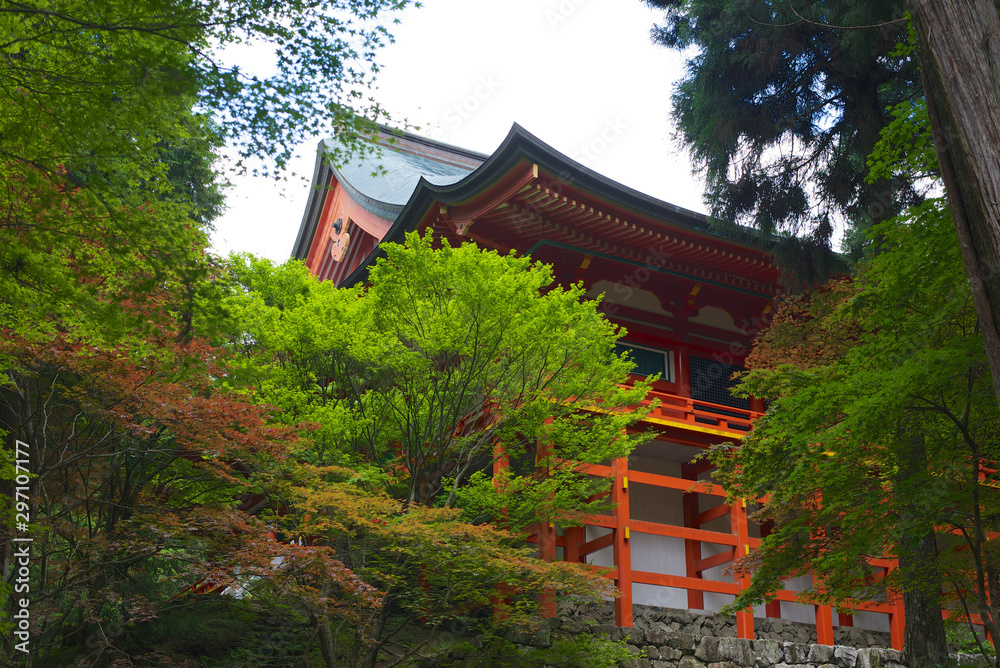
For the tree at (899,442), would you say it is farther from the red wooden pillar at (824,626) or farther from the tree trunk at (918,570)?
the red wooden pillar at (824,626)

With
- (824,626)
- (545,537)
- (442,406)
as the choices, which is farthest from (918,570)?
(824,626)

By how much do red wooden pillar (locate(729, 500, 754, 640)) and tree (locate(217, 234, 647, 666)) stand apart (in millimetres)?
2851

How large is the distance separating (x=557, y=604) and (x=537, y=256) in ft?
17.8

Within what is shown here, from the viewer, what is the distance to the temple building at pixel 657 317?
1095 cm

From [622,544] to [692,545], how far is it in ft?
9.18

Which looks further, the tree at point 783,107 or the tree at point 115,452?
the tree at point 783,107

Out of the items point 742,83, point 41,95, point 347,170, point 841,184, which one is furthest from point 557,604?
point 347,170

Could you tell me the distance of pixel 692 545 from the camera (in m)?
12.7

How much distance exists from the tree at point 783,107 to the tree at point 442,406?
142 inches

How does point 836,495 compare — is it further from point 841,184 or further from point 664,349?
point 664,349

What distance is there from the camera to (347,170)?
19047mm

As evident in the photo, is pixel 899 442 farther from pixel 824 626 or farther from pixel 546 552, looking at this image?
pixel 824 626

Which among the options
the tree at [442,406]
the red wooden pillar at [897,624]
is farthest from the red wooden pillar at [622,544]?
the red wooden pillar at [897,624]

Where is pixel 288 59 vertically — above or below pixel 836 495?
above
